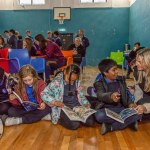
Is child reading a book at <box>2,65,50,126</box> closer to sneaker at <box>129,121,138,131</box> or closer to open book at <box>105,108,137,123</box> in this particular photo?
open book at <box>105,108,137,123</box>

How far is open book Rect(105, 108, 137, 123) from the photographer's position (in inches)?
109

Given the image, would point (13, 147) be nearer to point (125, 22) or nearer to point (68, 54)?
point (68, 54)

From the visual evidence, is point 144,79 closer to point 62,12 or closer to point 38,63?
point 38,63

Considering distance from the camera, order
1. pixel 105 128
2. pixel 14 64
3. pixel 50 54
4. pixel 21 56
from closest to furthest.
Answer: pixel 105 128
pixel 14 64
pixel 21 56
pixel 50 54

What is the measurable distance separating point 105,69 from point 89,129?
2.25ft

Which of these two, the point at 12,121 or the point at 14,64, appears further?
the point at 14,64

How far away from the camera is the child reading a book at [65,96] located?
294 cm

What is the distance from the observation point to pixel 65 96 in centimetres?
316

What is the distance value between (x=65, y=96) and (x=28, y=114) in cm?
A: 47

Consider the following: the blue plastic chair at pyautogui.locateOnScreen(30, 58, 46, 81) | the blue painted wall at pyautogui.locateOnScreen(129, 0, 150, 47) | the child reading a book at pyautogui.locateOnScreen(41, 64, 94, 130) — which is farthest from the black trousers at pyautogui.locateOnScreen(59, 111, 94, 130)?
the blue painted wall at pyautogui.locateOnScreen(129, 0, 150, 47)

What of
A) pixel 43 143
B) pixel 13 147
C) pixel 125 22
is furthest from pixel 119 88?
pixel 125 22

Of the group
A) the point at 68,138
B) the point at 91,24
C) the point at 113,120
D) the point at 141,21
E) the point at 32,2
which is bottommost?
the point at 68,138

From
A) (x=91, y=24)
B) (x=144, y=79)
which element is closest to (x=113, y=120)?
(x=144, y=79)

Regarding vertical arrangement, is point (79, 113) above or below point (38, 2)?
below
